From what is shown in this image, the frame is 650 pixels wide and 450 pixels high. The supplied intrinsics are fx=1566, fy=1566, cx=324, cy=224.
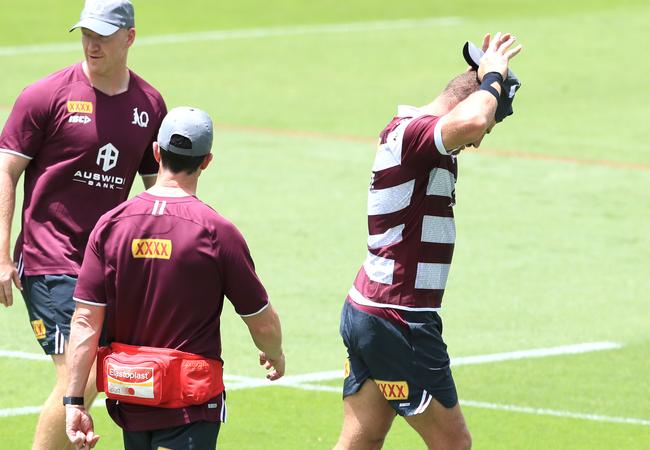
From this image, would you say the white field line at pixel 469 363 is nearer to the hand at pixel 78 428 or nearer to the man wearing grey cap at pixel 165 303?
the hand at pixel 78 428

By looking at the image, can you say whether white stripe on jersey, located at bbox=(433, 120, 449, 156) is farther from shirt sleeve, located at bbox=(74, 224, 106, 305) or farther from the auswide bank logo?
the auswide bank logo

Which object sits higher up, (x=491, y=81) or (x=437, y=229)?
(x=491, y=81)

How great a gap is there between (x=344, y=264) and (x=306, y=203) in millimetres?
2916

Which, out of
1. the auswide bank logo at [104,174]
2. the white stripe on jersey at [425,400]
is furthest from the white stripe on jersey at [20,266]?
the white stripe on jersey at [425,400]

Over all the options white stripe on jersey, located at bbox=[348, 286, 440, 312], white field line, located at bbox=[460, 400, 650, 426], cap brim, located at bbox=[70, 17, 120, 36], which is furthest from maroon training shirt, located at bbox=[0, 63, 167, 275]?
white field line, located at bbox=[460, 400, 650, 426]

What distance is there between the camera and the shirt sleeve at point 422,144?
25.0ft

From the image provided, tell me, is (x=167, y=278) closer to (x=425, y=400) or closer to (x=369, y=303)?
(x=369, y=303)

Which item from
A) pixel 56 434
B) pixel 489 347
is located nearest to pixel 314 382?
pixel 489 347

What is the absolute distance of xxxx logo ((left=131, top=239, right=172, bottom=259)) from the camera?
270 inches

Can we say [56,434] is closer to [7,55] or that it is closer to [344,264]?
[344,264]

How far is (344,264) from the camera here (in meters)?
15.0

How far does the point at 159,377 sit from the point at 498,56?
2.45 m

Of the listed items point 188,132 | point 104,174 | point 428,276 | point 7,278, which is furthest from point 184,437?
point 104,174

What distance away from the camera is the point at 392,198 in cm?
784
